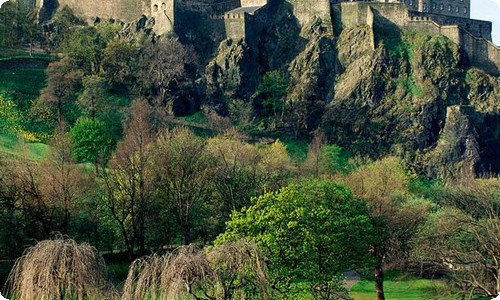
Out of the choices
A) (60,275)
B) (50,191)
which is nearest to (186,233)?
(50,191)

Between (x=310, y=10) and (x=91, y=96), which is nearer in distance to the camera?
(x=91, y=96)

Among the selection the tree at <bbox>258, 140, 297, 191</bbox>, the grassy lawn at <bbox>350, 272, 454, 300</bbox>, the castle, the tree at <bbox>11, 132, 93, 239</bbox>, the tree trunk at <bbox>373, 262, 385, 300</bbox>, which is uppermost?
the castle

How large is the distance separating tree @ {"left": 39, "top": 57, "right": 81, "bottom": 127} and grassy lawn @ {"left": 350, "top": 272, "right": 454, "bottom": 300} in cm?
3056

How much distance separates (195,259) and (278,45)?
5941 cm

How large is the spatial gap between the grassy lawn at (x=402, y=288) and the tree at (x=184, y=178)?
31.2ft

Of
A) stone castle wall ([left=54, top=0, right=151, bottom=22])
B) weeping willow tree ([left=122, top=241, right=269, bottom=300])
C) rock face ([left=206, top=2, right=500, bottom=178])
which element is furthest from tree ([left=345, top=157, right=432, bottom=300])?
stone castle wall ([left=54, top=0, right=151, bottom=22])

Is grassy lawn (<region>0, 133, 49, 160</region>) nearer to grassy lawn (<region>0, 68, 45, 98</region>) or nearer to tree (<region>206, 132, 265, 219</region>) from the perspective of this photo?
grassy lawn (<region>0, 68, 45, 98</region>)

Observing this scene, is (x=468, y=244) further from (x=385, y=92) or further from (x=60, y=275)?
(x=385, y=92)

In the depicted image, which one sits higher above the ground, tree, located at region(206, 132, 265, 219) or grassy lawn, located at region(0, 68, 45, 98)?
grassy lawn, located at region(0, 68, 45, 98)

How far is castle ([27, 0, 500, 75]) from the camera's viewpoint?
254ft

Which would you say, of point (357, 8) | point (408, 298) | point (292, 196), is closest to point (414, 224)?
point (408, 298)

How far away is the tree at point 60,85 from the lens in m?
67.5

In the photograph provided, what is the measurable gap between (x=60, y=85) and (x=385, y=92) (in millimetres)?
28736

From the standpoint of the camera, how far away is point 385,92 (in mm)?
77688
